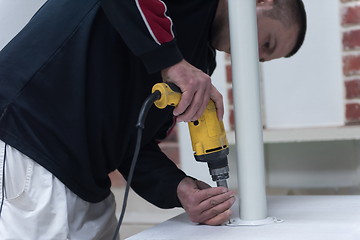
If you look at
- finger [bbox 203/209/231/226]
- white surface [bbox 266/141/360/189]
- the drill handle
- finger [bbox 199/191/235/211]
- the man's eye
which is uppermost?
the man's eye

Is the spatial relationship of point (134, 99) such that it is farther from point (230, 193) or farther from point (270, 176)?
point (270, 176)

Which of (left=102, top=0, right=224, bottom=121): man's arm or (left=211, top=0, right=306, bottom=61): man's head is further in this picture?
(left=211, top=0, right=306, bottom=61): man's head

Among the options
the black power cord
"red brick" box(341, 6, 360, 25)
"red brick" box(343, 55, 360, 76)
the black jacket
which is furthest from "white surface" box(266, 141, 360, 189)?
the black power cord

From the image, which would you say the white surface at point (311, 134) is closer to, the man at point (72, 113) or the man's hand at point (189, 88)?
the man at point (72, 113)

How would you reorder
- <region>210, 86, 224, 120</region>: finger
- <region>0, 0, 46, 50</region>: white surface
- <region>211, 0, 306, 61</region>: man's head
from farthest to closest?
<region>211, 0, 306, 61</region>: man's head < <region>0, 0, 46, 50</region>: white surface < <region>210, 86, 224, 120</region>: finger

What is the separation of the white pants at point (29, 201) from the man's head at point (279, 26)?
1.92 feet

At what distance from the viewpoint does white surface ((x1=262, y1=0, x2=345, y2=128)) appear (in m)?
1.53

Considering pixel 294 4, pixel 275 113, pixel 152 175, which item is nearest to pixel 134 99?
pixel 152 175

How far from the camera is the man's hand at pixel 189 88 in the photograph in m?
0.82

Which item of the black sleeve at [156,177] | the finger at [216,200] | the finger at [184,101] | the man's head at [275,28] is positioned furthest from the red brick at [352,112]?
the finger at [184,101]

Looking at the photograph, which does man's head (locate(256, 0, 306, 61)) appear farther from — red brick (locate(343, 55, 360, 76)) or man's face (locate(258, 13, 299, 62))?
red brick (locate(343, 55, 360, 76))

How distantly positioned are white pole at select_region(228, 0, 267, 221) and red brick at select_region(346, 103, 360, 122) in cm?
77

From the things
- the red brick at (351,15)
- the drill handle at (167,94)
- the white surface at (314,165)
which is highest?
the red brick at (351,15)

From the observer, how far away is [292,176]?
1643 mm
